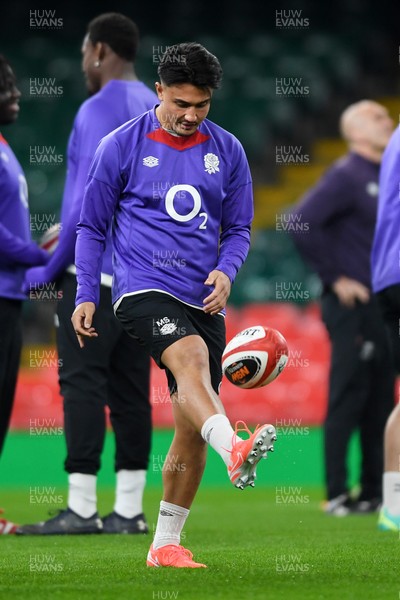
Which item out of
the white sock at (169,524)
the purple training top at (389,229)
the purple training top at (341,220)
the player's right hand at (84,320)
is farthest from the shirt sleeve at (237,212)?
the purple training top at (341,220)

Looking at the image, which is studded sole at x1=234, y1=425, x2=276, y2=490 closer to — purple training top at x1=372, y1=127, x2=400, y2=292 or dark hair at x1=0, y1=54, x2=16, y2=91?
→ purple training top at x1=372, y1=127, x2=400, y2=292

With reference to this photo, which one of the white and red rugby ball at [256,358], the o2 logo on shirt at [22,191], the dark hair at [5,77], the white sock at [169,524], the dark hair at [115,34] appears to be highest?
the dark hair at [115,34]

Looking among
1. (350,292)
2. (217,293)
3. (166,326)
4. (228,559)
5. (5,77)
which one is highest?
(5,77)

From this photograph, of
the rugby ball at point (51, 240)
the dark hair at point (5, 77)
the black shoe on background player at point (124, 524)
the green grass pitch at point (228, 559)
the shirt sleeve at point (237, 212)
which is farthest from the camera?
the dark hair at point (5, 77)

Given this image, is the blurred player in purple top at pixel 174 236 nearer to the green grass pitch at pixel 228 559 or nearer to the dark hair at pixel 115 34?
the green grass pitch at pixel 228 559

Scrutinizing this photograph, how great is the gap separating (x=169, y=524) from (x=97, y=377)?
1.60 m

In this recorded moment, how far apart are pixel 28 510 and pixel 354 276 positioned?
99.7 inches

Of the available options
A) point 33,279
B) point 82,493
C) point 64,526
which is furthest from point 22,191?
point 64,526

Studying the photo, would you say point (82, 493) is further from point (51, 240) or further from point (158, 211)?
point (158, 211)

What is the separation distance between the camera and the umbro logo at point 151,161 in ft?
15.7

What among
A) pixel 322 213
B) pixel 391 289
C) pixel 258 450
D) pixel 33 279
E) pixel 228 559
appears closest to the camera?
pixel 258 450

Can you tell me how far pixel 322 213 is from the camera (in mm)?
8008

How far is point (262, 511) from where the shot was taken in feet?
25.6

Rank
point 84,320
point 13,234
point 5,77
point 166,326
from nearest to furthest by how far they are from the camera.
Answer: point 166,326, point 84,320, point 13,234, point 5,77
